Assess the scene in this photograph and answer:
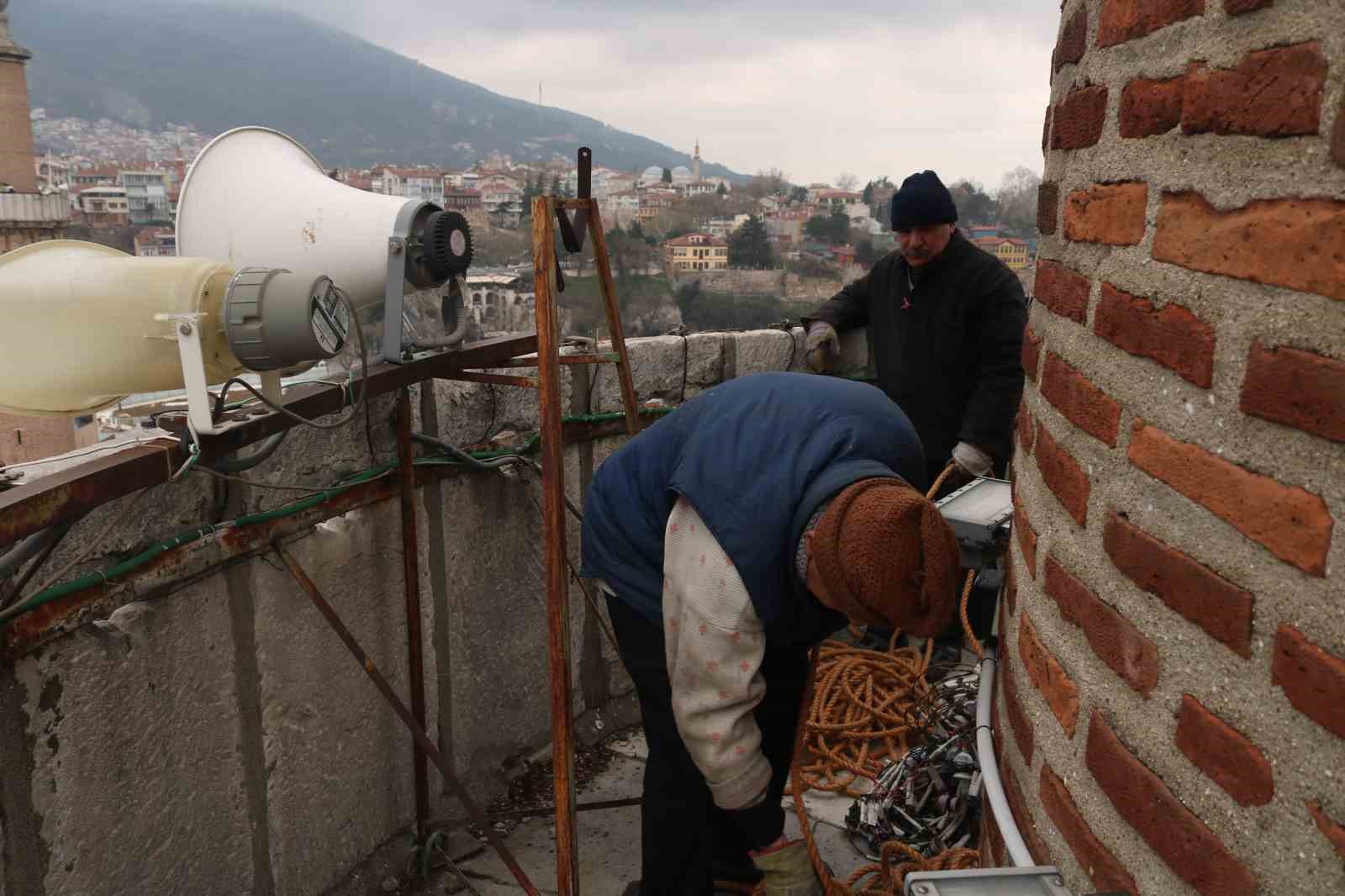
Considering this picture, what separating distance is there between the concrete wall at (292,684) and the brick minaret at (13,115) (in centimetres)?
2918

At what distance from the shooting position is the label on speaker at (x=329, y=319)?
6.49ft

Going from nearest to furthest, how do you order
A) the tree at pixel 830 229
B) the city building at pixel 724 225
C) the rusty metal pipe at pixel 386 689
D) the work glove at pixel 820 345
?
the rusty metal pipe at pixel 386 689 → the work glove at pixel 820 345 → the city building at pixel 724 225 → the tree at pixel 830 229

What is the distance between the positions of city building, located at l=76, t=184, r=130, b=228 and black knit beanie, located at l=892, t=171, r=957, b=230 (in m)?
24.4

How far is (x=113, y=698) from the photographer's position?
7.50 feet

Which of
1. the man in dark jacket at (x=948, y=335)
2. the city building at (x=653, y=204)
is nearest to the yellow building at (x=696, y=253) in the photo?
the city building at (x=653, y=204)

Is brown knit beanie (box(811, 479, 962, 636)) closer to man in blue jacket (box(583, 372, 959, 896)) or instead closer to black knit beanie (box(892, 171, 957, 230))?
man in blue jacket (box(583, 372, 959, 896))

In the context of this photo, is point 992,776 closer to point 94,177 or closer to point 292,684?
point 292,684

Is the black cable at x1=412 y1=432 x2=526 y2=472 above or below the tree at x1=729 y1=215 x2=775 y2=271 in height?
below

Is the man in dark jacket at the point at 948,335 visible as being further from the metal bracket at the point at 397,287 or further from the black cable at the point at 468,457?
the metal bracket at the point at 397,287

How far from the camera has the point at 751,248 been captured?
22031 mm

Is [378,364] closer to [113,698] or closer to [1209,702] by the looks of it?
[113,698]

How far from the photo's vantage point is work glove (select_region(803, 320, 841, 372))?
14.6 feet

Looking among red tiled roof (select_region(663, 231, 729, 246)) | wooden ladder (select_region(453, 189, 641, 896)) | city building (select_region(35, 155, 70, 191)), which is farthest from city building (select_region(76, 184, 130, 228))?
wooden ladder (select_region(453, 189, 641, 896))

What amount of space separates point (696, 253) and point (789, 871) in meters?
18.6
